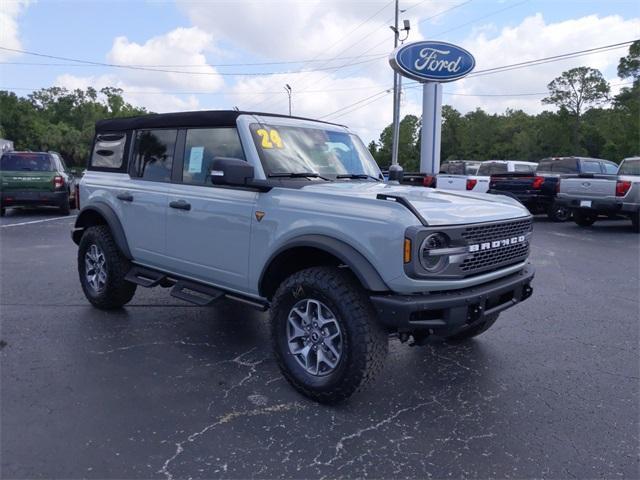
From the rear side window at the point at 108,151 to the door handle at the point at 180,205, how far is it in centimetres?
120

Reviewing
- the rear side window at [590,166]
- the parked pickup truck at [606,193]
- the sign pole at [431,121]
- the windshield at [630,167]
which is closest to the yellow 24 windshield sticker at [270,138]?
the parked pickup truck at [606,193]

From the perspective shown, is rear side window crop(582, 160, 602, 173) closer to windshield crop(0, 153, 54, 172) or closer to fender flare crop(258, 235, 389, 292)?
fender flare crop(258, 235, 389, 292)

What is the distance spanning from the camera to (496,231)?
3.67 metres

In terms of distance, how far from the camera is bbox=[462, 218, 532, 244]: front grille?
11.2 ft

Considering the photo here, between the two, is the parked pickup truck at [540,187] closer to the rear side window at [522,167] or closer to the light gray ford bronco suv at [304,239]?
the rear side window at [522,167]

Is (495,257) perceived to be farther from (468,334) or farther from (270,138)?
(270,138)

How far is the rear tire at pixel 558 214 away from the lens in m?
15.1

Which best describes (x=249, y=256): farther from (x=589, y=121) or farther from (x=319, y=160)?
(x=589, y=121)

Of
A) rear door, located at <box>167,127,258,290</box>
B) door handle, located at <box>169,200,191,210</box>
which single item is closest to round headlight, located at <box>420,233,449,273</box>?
rear door, located at <box>167,127,258,290</box>

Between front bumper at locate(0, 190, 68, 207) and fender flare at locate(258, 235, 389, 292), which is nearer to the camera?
fender flare at locate(258, 235, 389, 292)

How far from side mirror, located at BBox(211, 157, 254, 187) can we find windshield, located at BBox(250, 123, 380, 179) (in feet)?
1.10

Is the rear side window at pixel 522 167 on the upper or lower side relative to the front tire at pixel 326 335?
upper

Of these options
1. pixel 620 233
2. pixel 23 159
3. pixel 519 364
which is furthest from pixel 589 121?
pixel 519 364

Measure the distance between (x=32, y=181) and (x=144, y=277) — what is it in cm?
1136
